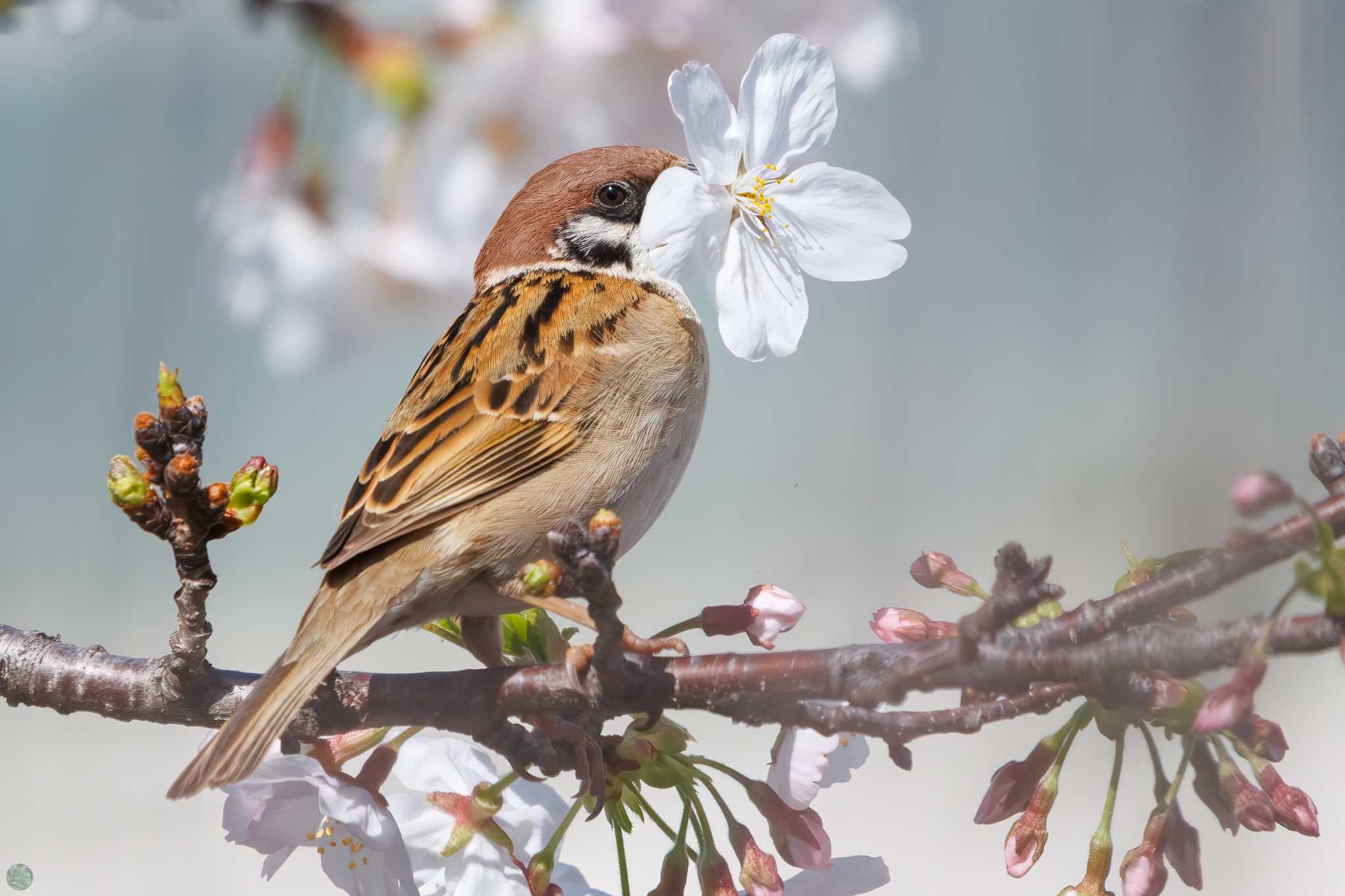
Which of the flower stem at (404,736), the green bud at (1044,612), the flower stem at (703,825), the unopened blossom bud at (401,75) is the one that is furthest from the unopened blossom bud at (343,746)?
the unopened blossom bud at (401,75)

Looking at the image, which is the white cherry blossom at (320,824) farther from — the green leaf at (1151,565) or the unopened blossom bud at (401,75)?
the unopened blossom bud at (401,75)

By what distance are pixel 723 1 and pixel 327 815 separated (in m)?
0.41

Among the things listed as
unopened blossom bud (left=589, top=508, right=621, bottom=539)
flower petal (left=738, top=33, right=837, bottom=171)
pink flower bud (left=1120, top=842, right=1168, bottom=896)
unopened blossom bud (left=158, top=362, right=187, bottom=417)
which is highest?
flower petal (left=738, top=33, right=837, bottom=171)

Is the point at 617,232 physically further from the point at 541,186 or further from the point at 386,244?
the point at 386,244

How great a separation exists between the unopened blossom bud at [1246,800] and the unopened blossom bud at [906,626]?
9 centimetres

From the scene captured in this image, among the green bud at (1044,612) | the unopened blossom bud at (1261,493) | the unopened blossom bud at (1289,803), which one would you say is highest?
the green bud at (1044,612)

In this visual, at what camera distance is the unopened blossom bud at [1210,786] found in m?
0.32

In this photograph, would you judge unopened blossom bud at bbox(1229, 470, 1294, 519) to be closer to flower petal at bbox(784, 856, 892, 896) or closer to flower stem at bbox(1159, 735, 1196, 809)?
flower stem at bbox(1159, 735, 1196, 809)

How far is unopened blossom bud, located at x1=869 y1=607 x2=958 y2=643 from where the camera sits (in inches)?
14.5

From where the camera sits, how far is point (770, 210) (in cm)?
38

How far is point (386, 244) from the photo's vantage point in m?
0.60

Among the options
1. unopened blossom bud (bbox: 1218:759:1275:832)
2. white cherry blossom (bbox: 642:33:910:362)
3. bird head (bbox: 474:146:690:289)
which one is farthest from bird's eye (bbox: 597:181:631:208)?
unopened blossom bud (bbox: 1218:759:1275:832)

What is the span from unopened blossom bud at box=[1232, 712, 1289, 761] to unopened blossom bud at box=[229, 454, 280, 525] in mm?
281

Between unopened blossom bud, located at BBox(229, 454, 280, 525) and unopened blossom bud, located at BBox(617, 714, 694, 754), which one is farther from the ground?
unopened blossom bud, located at BBox(229, 454, 280, 525)
